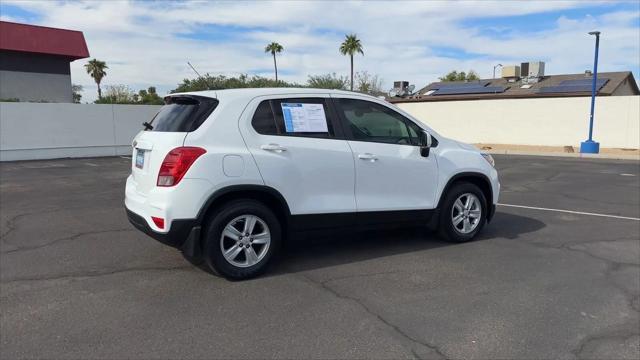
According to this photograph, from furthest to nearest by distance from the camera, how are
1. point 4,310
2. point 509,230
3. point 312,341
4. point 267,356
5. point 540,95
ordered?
1. point 540,95
2. point 509,230
3. point 4,310
4. point 312,341
5. point 267,356

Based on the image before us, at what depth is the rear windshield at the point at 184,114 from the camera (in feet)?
15.2

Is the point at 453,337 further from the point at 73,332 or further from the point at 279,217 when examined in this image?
the point at 73,332

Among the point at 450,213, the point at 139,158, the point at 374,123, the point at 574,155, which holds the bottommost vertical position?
the point at 574,155

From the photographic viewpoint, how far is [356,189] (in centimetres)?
528

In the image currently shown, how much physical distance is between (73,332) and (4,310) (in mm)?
842

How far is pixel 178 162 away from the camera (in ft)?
14.4

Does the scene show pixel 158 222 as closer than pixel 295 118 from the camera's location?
Yes

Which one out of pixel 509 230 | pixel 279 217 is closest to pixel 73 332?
pixel 279 217

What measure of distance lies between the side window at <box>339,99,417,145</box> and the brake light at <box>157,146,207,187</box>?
5.67ft

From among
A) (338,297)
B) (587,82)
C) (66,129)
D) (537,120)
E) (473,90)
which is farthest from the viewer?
(473,90)

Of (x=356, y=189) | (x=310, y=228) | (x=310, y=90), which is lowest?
(x=310, y=228)

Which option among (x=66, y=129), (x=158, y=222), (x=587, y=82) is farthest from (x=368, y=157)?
(x=587, y=82)

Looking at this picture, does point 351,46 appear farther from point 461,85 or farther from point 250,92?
point 250,92

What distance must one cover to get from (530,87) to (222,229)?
123 ft
